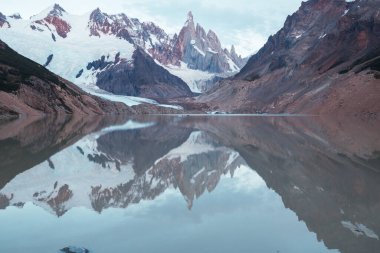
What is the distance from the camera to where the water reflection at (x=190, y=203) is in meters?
11.6

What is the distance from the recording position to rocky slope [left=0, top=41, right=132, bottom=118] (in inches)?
4762

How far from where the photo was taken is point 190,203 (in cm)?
1568

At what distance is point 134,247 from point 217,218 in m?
3.44

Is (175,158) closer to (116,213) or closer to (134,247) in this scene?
(116,213)

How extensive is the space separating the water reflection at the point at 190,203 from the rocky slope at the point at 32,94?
8611 centimetres

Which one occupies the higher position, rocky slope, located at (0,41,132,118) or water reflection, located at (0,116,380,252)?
rocky slope, located at (0,41,132,118)

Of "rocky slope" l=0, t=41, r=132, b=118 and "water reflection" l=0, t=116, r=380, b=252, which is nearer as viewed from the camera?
"water reflection" l=0, t=116, r=380, b=252

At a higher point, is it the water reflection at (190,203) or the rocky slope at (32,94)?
the rocky slope at (32,94)

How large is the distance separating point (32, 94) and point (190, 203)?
127980mm

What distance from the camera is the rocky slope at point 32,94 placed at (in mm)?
120963

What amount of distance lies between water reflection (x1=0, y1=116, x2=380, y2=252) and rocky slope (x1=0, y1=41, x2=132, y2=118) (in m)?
86.1

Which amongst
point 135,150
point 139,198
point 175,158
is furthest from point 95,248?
point 135,150

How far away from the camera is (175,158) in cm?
2855

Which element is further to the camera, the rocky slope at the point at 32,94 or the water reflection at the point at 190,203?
the rocky slope at the point at 32,94
